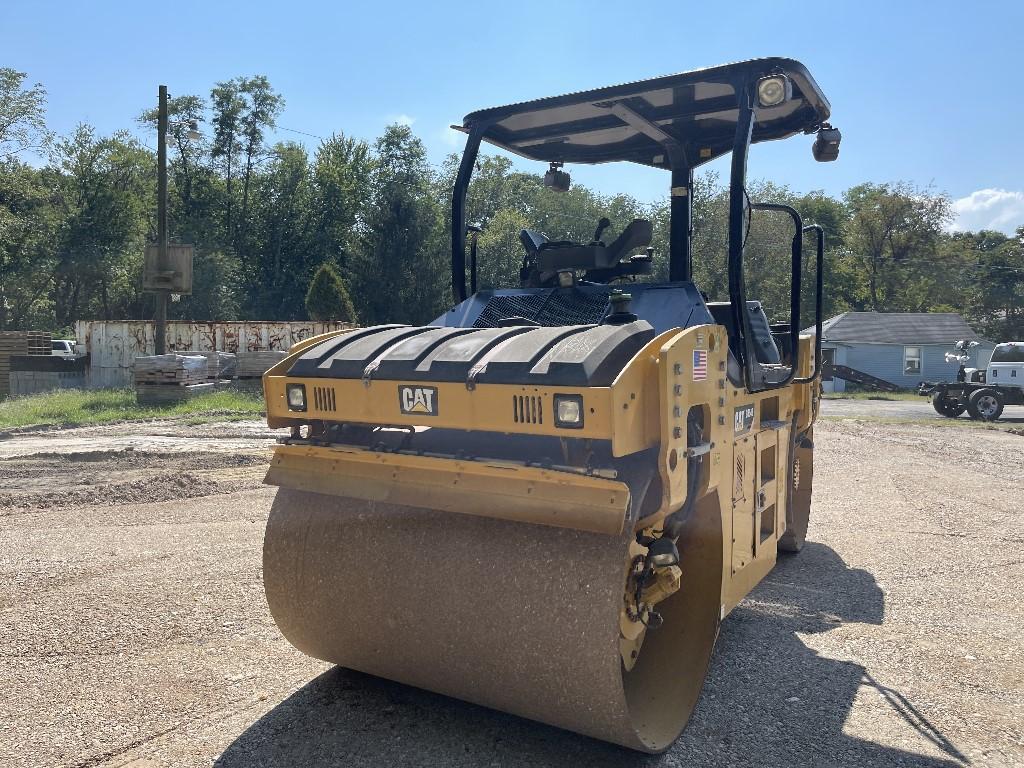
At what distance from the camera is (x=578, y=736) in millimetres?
3141

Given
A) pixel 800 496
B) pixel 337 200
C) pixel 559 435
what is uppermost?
pixel 337 200

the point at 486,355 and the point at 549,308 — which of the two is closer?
the point at 486,355

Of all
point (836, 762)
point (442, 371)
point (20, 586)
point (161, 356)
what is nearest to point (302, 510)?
point (442, 371)

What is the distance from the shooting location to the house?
3356 centimetres

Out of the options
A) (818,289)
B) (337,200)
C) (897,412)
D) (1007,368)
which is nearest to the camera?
(818,289)

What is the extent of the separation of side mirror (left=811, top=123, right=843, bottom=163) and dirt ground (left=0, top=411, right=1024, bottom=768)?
2.59 metres

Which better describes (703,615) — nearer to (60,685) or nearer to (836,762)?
(836,762)

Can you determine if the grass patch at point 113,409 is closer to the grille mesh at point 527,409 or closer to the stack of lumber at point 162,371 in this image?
the stack of lumber at point 162,371

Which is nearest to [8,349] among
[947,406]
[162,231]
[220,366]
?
[162,231]

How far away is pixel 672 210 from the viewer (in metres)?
4.29

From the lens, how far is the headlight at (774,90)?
3559 millimetres

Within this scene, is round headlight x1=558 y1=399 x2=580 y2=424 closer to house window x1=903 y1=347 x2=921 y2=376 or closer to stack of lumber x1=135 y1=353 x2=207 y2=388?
stack of lumber x1=135 y1=353 x2=207 y2=388

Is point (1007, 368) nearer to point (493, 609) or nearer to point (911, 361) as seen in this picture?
point (911, 361)

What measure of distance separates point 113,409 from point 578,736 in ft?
47.7
